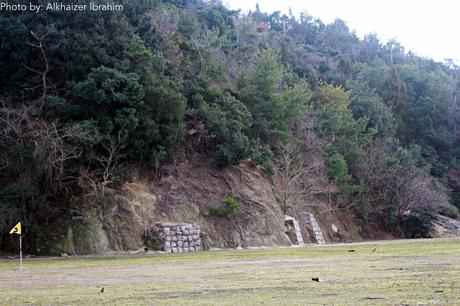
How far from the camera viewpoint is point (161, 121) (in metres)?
39.2

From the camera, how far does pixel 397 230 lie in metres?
60.4

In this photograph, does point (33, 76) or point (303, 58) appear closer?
point (33, 76)

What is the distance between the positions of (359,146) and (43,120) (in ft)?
116

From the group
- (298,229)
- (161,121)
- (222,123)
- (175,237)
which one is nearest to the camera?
(175,237)

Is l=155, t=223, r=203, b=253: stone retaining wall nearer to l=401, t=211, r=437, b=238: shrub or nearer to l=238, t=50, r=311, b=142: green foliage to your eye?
l=238, t=50, r=311, b=142: green foliage

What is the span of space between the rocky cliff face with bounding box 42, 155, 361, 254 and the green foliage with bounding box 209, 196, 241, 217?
0.78ft

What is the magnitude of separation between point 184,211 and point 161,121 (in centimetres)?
599

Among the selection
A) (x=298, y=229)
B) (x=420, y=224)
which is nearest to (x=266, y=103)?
(x=298, y=229)

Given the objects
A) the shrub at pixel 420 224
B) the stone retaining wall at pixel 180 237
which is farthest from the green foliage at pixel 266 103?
the shrub at pixel 420 224

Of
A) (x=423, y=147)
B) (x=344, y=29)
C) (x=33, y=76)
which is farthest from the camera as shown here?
(x=344, y=29)

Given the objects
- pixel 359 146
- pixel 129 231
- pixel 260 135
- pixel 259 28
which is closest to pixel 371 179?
pixel 359 146

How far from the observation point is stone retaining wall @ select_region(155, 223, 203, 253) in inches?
1453

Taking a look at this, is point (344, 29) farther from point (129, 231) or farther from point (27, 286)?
point (27, 286)

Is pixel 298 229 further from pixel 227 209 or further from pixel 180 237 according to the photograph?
pixel 180 237
